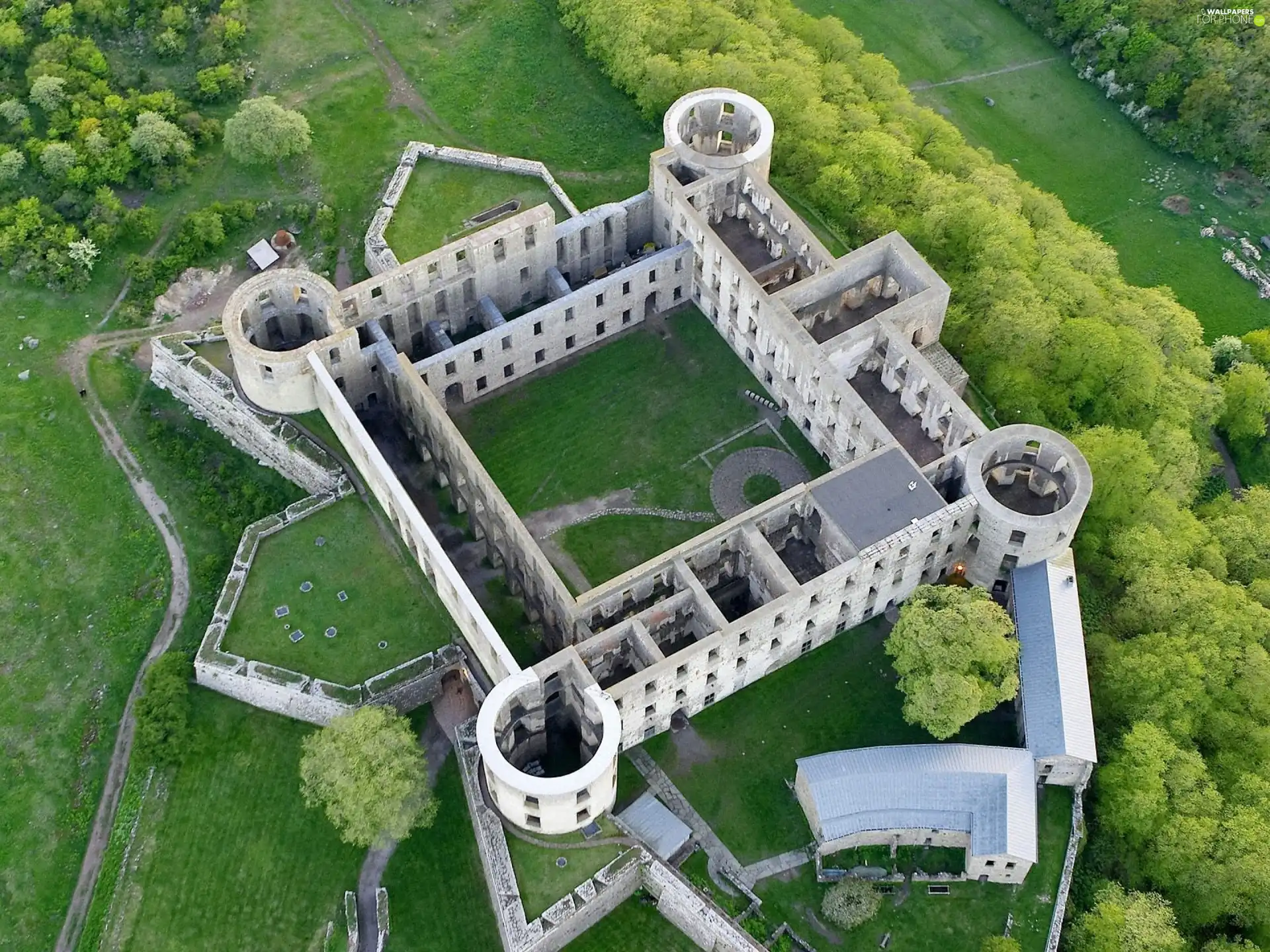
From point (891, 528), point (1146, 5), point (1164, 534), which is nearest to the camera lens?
point (891, 528)

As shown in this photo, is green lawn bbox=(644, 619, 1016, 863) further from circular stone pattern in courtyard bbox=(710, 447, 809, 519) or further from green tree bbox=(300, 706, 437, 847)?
green tree bbox=(300, 706, 437, 847)

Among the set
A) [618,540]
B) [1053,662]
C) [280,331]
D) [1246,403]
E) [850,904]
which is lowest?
[850,904]

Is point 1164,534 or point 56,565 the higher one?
point 1164,534

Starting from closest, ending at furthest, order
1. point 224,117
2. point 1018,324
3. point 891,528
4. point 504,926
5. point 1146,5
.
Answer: point 504,926 < point 891,528 < point 1018,324 < point 224,117 < point 1146,5

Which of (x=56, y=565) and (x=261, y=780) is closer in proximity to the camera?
(x=261, y=780)

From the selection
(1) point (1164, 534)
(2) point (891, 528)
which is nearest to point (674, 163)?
(2) point (891, 528)

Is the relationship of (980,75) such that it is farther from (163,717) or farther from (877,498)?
(163,717)

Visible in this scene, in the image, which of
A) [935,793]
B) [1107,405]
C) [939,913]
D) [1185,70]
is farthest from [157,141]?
[1185,70]

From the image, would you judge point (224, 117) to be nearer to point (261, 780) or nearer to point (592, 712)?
point (261, 780)

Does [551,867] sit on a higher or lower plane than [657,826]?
lower
